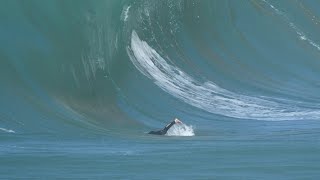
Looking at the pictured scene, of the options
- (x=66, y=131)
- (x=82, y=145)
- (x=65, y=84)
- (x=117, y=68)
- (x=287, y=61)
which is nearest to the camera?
(x=82, y=145)

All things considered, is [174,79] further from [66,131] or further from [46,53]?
[66,131]

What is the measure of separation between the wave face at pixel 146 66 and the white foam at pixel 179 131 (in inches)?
31.3

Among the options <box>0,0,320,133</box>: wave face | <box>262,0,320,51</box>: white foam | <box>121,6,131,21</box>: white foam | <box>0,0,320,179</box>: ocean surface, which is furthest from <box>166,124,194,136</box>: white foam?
<box>262,0,320,51</box>: white foam

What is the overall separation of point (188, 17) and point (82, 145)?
11.7 meters

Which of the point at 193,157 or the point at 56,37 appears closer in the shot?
the point at 193,157

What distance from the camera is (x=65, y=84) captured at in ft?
62.2

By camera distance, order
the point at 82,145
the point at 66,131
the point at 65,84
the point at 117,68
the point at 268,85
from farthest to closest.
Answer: the point at 268,85 < the point at 117,68 < the point at 65,84 < the point at 66,131 < the point at 82,145

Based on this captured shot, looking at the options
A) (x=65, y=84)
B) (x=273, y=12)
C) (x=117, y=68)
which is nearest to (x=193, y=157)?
(x=65, y=84)

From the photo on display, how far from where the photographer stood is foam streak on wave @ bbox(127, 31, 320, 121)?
1948cm

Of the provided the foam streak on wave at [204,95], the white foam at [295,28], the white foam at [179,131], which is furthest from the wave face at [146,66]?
the white foam at [179,131]

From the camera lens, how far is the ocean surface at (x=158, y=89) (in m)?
13.1

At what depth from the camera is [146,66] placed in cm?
2191

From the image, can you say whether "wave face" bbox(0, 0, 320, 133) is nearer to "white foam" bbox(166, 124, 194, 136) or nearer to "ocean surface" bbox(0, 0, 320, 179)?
"ocean surface" bbox(0, 0, 320, 179)

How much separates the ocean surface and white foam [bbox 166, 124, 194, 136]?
2 cm
